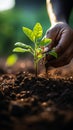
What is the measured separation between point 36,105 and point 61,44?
125cm

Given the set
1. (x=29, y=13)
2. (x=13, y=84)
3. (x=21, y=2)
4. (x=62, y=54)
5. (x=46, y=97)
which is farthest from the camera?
(x=21, y=2)

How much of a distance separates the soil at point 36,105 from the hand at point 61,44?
0.35 m

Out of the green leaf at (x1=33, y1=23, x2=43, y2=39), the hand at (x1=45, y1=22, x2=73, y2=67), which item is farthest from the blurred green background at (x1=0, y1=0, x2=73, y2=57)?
the green leaf at (x1=33, y1=23, x2=43, y2=39)

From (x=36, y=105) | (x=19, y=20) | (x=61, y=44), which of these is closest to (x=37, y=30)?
(x=61, y=44)

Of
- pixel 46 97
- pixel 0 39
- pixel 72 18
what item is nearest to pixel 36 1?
pixel 72 18

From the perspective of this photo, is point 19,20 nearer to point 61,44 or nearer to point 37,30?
point 61,44

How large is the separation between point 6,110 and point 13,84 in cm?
91

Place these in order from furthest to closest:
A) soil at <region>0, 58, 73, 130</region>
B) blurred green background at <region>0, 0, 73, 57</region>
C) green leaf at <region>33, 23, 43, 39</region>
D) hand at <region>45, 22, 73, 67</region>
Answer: blurred green background at <region>0, 0, 73, 57</region>, hand at <region>45, 22, 73, 67</region>, green leaf at <region>33, 23, 43, 39</region>, soil at <region>0, 58, 73, 130</region>

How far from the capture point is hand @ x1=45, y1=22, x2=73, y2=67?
8.68 ft

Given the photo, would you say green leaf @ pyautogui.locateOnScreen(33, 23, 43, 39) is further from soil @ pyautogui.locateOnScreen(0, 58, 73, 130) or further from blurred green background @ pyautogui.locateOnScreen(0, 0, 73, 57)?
blurred green background @ pyautogui.locateOnScreen(0, 0, 73, 57)

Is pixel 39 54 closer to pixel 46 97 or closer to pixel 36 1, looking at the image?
pixel 46 97

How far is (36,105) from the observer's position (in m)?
1.53

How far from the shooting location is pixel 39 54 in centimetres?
242

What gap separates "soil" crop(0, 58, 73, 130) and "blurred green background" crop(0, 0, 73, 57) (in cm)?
597
